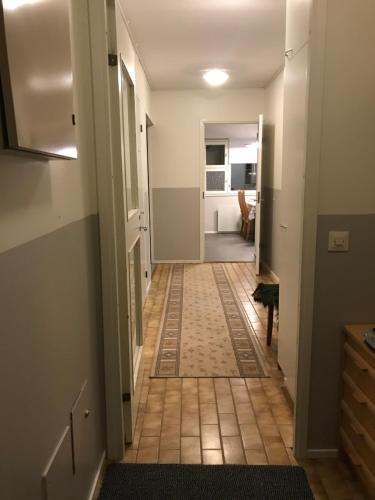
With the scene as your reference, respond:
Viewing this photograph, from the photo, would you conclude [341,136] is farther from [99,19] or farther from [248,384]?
[248,384]

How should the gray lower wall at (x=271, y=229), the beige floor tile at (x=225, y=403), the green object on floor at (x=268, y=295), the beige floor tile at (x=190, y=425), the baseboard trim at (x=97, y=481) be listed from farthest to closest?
the gray lower wall at (x=271, y=229), the green object on floor at (x=268, y=295), the beige floor tile at (x=225, y=403), the beige floor tile at (x=190, y=425), the baseboard trim at (x=97, y=481)

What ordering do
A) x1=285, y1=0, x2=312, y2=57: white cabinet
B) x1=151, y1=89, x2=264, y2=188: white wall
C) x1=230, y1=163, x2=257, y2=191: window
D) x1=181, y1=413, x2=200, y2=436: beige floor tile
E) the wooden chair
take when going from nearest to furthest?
x1=285, y1=0, x2=312, y2=57: white cabinet → x1=181, y1=413, x2=200, y2=436: beige floor tile → x1=151, y1=89, x2=264, y2=188: white wall → the wooden chair → x1=230, y1=163, x2=257, y2=191: window

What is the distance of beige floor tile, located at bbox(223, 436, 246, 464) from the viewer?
6.38 feet

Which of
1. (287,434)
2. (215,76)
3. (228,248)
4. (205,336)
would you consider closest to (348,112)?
(287,434)

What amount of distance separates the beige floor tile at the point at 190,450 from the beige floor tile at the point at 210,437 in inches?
1.4

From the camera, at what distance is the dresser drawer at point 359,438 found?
61.9 inches

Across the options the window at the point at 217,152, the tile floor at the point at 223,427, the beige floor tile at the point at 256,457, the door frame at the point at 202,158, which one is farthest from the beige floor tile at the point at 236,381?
the window at the point at 217,152

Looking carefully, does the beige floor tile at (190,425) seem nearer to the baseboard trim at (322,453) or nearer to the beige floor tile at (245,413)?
the beige floor tile at (245,413)

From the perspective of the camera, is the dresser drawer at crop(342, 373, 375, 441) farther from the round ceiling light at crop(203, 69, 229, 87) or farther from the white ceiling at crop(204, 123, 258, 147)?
the white ceiling at crop(204, 123, 258, 147)

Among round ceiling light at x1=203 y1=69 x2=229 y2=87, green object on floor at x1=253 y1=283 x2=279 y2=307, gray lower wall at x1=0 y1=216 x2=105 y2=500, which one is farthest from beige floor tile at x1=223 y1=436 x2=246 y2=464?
round ceiling light at x1=203 y1=69 x2=229 y2=87

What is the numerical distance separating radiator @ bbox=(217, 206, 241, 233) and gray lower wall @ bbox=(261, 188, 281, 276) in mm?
3234

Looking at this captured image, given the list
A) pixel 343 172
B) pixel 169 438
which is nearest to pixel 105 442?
pixel 169 438

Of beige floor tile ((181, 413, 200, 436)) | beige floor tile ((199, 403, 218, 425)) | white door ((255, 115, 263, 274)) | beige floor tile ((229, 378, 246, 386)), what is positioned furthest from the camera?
white door ((255, 115, 263, 274))

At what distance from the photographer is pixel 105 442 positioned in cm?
193
